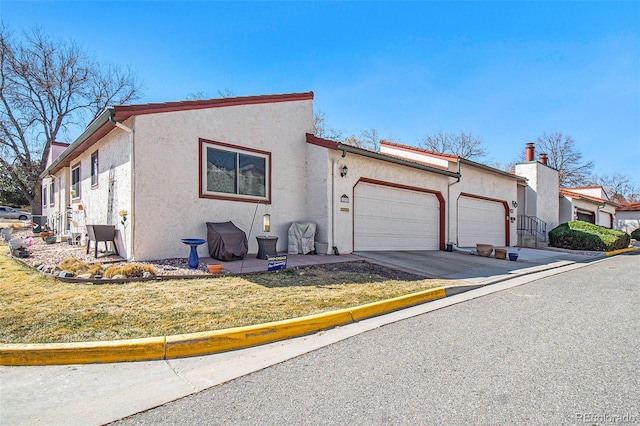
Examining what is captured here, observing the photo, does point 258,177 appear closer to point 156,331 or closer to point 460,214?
point 156,331

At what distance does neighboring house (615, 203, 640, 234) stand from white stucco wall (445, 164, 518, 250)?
77.2 ft

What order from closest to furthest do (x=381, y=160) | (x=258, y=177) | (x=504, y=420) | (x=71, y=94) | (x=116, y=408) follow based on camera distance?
(x=504, y=420)
(x=116, y=408)
(x=258, y=177)
(x=381, y=160)
(x=71, y=94)

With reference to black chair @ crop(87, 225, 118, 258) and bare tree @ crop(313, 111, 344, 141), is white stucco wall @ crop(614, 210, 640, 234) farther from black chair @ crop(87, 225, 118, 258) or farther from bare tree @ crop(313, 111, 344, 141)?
black chair @ crop(87, 225, 118, 258)

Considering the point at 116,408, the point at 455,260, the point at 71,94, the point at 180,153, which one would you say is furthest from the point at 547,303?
the point at 71,94

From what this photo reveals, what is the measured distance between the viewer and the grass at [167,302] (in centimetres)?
398

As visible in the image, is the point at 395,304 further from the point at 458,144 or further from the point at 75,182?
the point at 458,144

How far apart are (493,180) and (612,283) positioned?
32.1 ft

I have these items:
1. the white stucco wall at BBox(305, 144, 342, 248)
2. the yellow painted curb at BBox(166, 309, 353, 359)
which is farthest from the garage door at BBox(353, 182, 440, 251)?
the yellow painted curb at BBox(166, 309, 353, 359)

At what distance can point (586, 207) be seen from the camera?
25.4 meters

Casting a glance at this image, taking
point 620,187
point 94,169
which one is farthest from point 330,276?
point 620,187

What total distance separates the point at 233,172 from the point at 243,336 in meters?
6.45

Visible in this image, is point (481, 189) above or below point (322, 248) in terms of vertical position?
above

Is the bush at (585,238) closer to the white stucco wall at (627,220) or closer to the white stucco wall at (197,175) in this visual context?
the white stucco wall at (197,175)

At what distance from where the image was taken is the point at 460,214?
49.6ft
